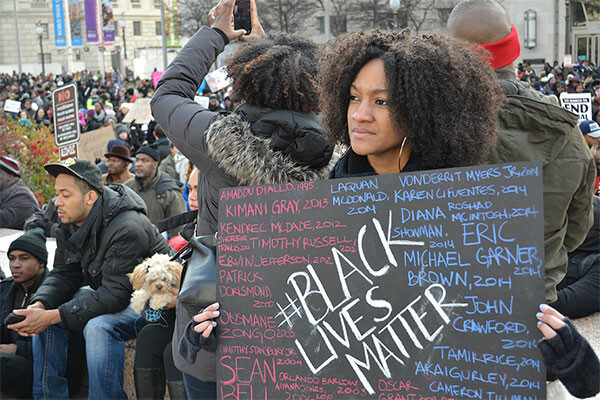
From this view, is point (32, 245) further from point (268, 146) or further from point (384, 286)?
point (384, 286)

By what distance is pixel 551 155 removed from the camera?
244 centimetres

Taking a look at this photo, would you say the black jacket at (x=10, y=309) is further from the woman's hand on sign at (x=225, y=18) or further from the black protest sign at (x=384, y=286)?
the black protest sign at (x=384, y=286)

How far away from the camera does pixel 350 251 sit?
2.08 m

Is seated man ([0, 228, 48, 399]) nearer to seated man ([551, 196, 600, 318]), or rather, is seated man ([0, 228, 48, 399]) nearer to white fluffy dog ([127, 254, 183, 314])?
white fluffy dog ([127, 254, 183, 314])

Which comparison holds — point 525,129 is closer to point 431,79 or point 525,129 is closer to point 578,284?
point 431,79

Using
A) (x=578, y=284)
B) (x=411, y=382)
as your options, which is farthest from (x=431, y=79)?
(x=578, y=284)

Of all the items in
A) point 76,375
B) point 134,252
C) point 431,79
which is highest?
point 431,79

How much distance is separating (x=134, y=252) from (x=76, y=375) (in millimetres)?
1039

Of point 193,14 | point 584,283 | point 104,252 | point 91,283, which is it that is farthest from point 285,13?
point 104,252

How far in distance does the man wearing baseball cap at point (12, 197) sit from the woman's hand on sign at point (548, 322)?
7.34 meters

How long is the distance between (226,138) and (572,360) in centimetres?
137

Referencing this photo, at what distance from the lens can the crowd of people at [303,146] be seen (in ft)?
7.17

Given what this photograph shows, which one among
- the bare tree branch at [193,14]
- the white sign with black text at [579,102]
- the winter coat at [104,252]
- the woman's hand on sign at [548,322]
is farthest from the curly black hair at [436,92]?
the bare tree branch at [193,14]

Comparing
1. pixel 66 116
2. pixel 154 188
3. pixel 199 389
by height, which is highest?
pixel 66 116
